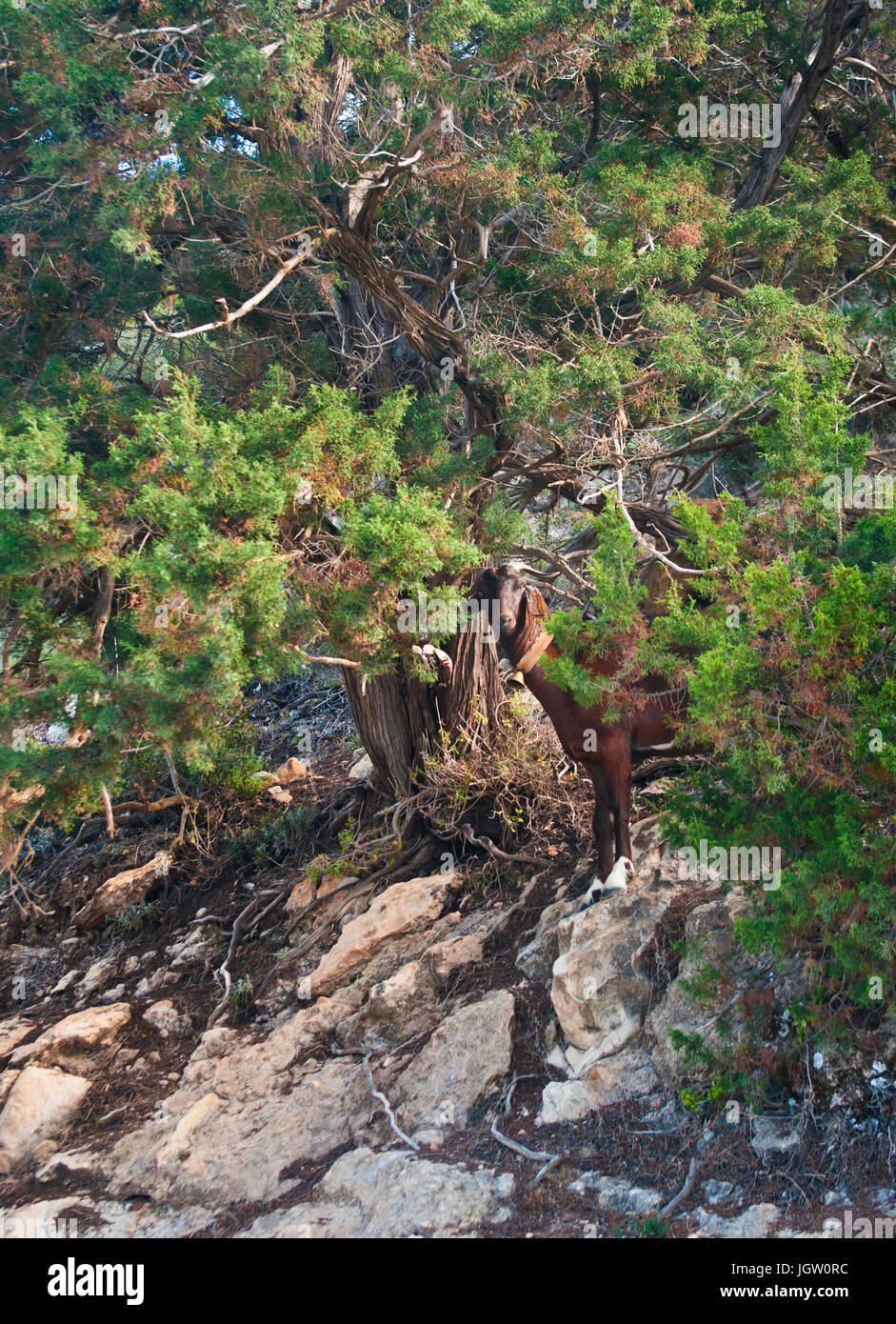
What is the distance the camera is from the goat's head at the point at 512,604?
580cm

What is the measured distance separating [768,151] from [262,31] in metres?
4.29

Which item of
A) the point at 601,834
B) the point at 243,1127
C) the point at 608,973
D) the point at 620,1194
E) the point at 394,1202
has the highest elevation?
the point at 601,834

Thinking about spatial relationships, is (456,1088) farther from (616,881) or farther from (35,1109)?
(35,1109)

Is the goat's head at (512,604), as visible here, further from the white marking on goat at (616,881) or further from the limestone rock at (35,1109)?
the limestone rock at (35,1109)

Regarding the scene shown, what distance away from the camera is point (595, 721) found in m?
5.69

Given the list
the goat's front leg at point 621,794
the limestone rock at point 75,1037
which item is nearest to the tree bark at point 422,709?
the goat's front leg at point 621,794

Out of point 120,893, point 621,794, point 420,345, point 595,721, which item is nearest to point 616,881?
point 621,794

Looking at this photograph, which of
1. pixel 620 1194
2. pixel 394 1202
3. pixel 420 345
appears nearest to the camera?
pixel 620 1194

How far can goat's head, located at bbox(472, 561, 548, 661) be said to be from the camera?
19.0 feet

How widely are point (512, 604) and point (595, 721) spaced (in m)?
0.85

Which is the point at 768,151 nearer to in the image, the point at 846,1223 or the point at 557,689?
the point at 557,689

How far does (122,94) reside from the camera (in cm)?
566

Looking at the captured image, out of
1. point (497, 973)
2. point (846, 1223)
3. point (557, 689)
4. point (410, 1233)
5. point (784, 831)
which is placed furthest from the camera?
point (497, 973)

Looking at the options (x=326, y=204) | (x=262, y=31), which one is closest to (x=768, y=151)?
(x=326, y=204)
